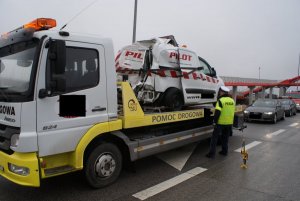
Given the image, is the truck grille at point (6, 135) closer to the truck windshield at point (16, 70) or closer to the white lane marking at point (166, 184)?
the truck windshield at point (16, 70)

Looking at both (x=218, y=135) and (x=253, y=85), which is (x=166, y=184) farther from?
(x=253, y=85)

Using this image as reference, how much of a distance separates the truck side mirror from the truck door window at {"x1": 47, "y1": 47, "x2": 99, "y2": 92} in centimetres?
35

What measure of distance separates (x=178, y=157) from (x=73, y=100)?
132 inches

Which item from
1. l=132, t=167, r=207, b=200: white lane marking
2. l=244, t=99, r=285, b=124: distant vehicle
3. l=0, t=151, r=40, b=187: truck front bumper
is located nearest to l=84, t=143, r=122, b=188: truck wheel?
l=132, t=167, r=207, b=200: white lane marking

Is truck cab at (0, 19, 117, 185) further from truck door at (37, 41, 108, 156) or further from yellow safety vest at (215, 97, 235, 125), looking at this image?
yellow safety vest at (215, 97, 235, 125)

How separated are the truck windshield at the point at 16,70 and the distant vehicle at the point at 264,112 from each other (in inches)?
483

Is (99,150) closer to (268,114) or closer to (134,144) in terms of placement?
(134,144)

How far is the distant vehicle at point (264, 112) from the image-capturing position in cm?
1365

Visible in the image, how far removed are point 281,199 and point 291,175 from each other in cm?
139

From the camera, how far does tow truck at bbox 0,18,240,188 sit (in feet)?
12.1

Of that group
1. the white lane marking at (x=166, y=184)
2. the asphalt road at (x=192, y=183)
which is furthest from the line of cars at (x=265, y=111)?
the white lane marking at (x=166, y=184)

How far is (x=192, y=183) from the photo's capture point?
16.0 feet

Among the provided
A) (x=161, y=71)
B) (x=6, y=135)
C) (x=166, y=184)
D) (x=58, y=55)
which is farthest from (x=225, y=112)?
(x=6, y=135)

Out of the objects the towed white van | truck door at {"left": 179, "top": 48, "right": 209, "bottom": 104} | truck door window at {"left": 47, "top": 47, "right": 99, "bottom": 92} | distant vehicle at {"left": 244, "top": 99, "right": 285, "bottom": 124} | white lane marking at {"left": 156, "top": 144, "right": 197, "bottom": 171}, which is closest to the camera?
truck door window at {"left": 47, "top": 47, "right": 99, "bottom": 92}
